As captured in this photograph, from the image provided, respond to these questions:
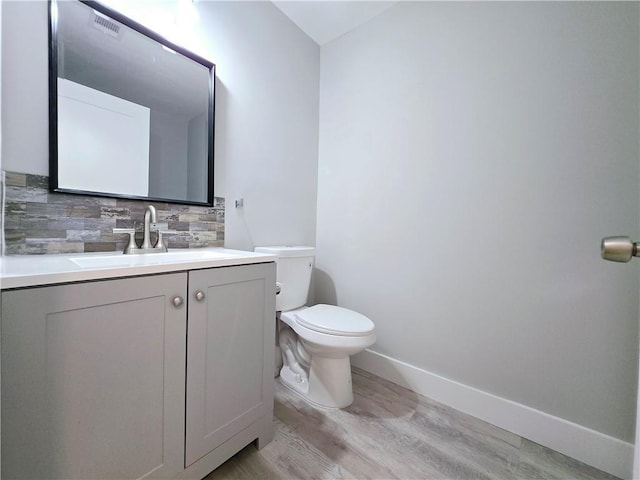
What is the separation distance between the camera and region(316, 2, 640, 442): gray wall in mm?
1041

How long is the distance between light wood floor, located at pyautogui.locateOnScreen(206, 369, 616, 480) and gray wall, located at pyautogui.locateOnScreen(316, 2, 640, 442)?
20 cm

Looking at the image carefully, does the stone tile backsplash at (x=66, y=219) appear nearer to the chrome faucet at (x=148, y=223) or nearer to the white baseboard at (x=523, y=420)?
the chrome faucet at (x=148, y=223)

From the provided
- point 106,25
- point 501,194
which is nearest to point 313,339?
point 501,194

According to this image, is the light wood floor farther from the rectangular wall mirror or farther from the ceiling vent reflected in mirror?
the ceiling vent reflected in mirror

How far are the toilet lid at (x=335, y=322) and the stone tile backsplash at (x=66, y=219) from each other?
0.76 metres

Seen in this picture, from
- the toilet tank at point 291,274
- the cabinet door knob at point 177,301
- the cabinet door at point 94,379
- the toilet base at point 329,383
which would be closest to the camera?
the cabinet door at point 94,379

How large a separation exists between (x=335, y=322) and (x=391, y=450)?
585 mm

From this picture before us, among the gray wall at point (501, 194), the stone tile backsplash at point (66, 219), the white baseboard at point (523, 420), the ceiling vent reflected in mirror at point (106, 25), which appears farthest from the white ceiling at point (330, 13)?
the white baseboard at point (523, 420)

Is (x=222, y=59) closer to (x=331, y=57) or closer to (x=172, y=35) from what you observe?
(x=172, y=35)

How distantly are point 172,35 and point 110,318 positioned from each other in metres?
1.32

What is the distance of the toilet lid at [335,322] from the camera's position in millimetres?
1258

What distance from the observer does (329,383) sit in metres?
1.37

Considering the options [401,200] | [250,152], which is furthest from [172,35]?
[401,200]

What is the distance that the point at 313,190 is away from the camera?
6.61ft
